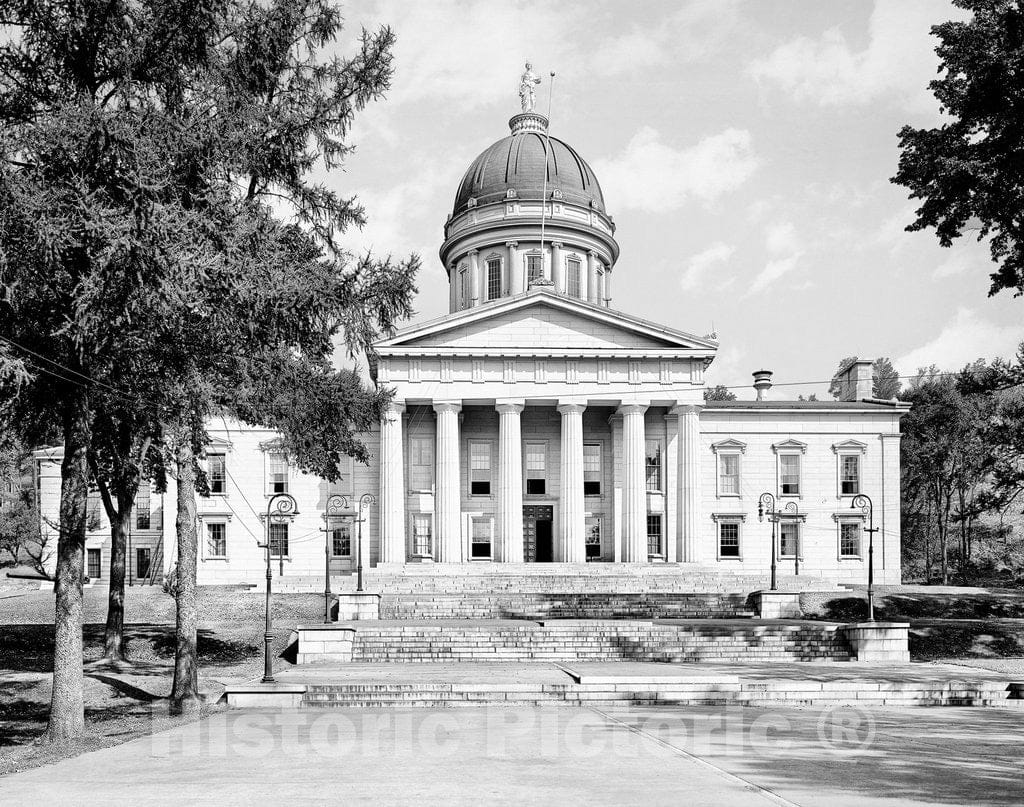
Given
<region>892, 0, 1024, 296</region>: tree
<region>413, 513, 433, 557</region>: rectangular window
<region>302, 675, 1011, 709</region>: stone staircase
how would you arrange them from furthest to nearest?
<region>413, 513, 433, 557</region>: rectangular window, <region>892, 0, 1024, 296</region>: tree, <region>302, 675, 1011, 709</region>: stone staircase

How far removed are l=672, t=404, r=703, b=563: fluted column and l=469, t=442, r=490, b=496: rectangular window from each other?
9.92 meters

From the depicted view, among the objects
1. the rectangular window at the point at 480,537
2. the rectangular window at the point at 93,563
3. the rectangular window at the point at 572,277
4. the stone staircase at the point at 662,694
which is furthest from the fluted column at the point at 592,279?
the stone staircase at the point at 662,694

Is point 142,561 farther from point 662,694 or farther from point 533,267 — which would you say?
point 662,694

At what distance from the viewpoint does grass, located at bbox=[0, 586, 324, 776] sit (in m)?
19.9

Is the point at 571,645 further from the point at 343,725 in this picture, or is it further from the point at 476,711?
the point at 343,725

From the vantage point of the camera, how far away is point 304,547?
51.8 meters

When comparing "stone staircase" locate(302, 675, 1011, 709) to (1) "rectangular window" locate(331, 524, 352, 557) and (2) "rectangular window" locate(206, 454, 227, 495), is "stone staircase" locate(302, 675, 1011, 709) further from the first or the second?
(2) "rectangular window" locate(206, 454, 227, 495)

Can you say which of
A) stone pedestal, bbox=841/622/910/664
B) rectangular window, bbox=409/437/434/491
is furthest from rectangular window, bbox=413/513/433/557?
stone pedestal, bbox=841/622/910/664

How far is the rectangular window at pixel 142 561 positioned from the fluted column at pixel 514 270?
25.6 metres

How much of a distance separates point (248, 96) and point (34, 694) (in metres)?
15.5

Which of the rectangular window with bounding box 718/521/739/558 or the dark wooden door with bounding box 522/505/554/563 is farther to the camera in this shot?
the rectangular window with bounding box 718/521/739/558

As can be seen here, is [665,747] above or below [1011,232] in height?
below

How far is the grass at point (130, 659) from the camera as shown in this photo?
19.9 meters

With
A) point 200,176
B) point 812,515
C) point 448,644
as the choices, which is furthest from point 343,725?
point 812,515
